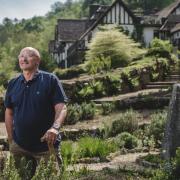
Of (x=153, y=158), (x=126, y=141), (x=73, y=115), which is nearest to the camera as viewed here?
(x=153, y=158)

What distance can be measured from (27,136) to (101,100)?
13.1m

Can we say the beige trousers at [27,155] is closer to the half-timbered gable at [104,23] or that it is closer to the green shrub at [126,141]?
the green shrub at [126,141]

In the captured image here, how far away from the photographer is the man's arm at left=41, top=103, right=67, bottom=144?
461 centimetres

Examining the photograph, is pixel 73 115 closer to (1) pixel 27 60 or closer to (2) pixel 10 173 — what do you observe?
(1) pixel 27 60

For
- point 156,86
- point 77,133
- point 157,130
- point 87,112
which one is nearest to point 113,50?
point 156,86

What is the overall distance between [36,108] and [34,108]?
2cm

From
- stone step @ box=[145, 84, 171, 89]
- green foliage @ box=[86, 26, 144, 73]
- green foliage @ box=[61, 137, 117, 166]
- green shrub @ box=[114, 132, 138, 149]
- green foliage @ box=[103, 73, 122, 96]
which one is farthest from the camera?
green foliage @ box=[86, 26, 144, 73]

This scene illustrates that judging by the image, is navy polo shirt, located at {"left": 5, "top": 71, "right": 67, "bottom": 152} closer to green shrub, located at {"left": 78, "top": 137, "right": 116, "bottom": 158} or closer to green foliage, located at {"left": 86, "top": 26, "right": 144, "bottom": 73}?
green shrub, located at {"left": 78, "top": 137, "right": 116, "bottom": 158}

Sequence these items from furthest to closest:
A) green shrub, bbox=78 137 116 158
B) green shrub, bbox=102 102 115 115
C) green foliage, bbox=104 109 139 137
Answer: green shrub, bbox=102 102 115 115
green foliage, bbox=104 109 139 137
green shrub, bbox=78 137 116 158

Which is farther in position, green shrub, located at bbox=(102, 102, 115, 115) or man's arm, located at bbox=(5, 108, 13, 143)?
green shrub, located at bbox=(102, 102, 115, 115)

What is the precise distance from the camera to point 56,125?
15.4ft

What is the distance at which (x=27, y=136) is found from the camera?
16.3 ft

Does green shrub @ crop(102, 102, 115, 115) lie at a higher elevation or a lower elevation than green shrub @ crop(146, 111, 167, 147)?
lower

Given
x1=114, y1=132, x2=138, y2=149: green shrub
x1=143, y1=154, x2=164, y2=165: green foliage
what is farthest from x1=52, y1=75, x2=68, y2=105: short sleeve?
x1=114, y1=132, x2=138, y2=149: green shrub
